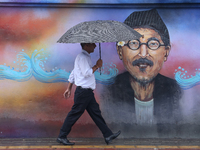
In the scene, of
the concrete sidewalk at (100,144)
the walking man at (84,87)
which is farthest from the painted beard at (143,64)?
the concrete sidewalk at (100,144)

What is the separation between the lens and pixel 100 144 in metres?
5.12

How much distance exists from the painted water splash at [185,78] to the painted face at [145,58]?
372 mm

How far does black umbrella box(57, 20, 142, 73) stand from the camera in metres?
3.90

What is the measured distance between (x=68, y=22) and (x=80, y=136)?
224 centimetres

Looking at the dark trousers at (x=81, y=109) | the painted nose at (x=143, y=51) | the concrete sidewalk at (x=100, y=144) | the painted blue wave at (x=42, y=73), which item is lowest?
the concrete sidewalk at (x=100, y=144)

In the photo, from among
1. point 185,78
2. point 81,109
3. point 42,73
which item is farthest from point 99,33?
point 185,78

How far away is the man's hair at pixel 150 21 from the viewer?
17.4 feet

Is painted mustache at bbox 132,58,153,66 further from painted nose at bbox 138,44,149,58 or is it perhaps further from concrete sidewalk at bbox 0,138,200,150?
concrete sidewalk at bbox 0,138,200,150

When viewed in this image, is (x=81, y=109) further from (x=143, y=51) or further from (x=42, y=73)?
(x=143, y=51)

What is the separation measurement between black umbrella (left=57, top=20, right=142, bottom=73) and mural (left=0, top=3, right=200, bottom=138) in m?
1.18

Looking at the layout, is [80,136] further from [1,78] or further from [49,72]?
[1,78]

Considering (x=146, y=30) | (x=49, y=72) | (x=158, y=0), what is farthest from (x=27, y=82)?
(x=158, y=0)

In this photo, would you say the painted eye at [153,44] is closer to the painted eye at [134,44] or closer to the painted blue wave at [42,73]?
the painted eye at [134,44]

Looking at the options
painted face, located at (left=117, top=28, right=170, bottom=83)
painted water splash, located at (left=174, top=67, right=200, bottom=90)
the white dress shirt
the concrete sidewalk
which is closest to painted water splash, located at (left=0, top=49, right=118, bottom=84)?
painted face, located at (left=117, top=28, right=170, bottom=83)
